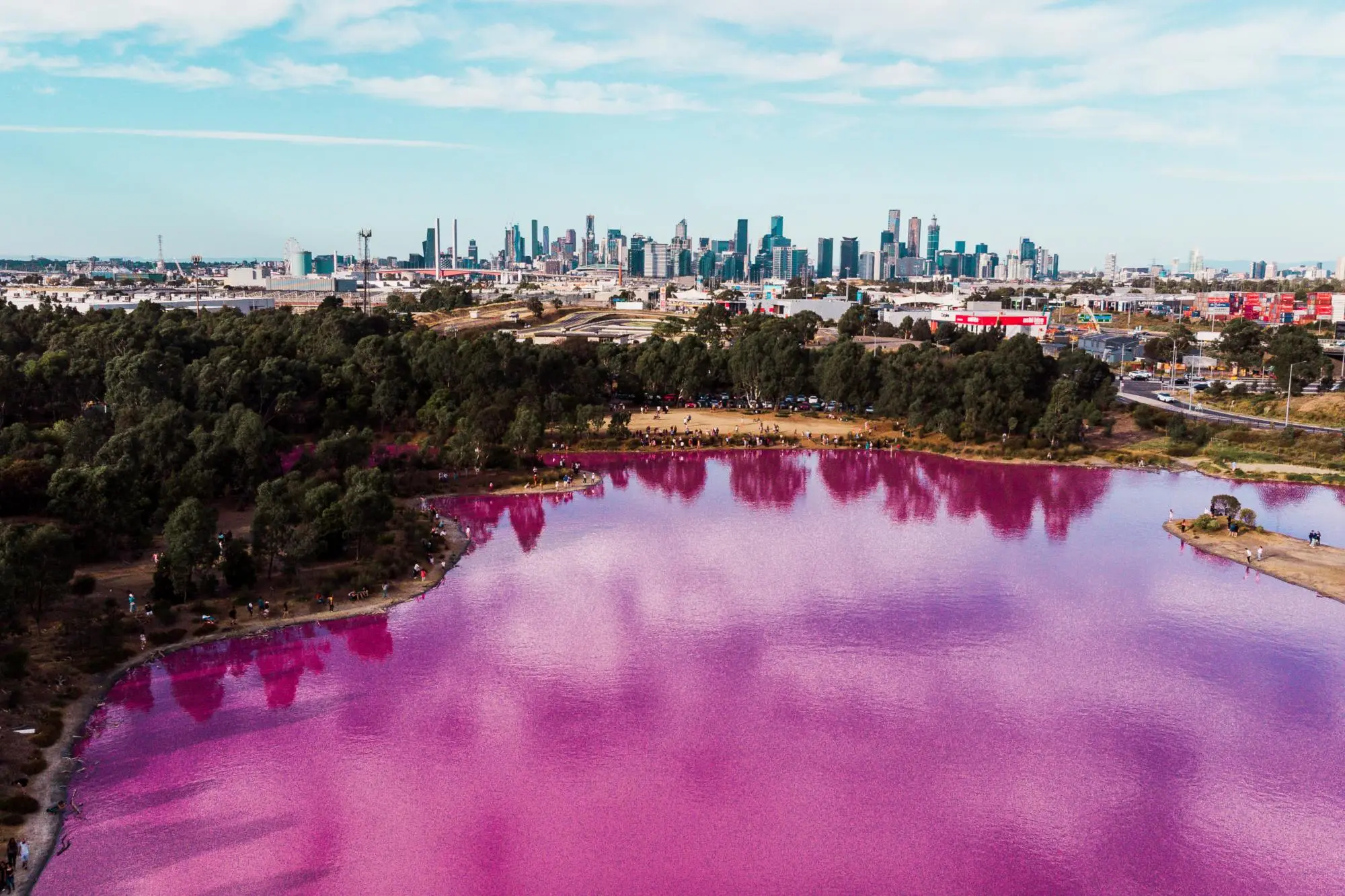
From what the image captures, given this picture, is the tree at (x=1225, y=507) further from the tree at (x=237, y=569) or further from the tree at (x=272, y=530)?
the tree at (x=237, y=569)

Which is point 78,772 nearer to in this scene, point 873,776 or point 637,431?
point 873,776

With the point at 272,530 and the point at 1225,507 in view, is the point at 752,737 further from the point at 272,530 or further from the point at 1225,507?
the point at 1225,507

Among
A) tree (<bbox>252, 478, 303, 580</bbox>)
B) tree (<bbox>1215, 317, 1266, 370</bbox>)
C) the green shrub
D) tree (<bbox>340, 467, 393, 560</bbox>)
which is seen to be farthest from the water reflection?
tree (<bbox>1215, 317, 1266, 370</bbox>)

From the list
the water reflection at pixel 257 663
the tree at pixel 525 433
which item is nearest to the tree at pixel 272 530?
the water reflection at pixel 257 663

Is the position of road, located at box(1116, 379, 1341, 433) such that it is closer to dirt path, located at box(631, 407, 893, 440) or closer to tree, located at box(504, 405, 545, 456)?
dirt path, located at box(631, 407, 893, 440)

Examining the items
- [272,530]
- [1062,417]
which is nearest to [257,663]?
[272,530]

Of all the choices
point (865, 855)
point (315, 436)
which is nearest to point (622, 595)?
point (865, 855)

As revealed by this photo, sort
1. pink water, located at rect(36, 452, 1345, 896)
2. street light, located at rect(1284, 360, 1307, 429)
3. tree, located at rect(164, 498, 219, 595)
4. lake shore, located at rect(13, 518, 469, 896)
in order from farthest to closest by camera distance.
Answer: street light, located at rect(1284, 360, 1307, 429)
tree, located at rect(164, 498, 219, 595)
lake shore, located at rect(13, 518, 469, 896)
pink water, located at rect(36, 452, 1345, 896)
